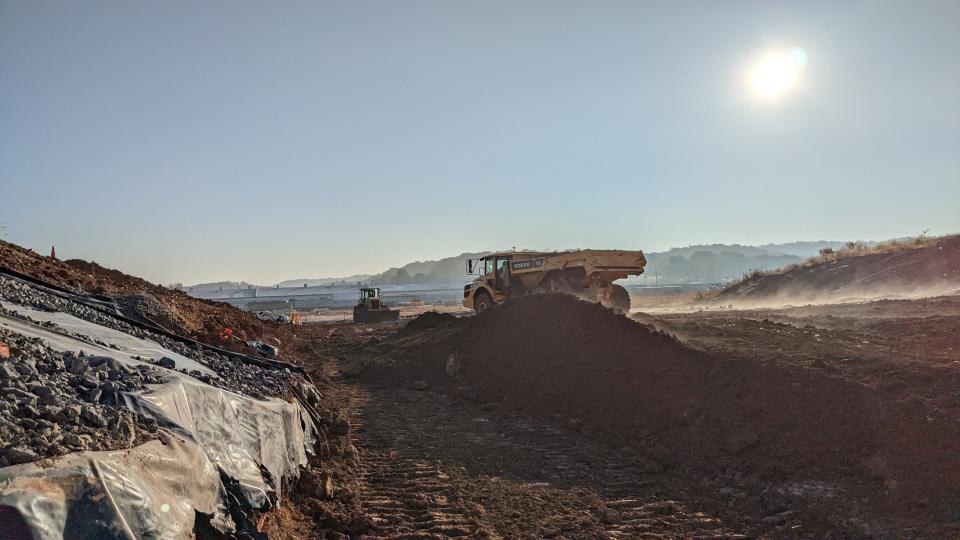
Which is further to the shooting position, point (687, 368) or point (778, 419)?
point (687, 368)

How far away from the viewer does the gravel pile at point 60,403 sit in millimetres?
2799

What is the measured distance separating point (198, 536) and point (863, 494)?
5.83 meters

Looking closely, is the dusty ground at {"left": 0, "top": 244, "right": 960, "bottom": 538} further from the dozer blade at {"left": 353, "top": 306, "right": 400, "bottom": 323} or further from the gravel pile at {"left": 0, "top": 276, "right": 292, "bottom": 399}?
the dozer blade at {"left": 353, "top": 306, "right": 400, "bottom": 323}

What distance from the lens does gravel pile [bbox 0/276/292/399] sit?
20.5ft

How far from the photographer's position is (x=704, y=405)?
8039 mm

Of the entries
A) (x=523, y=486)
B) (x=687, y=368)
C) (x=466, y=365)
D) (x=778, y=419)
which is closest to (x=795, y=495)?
(x=778, y=419)

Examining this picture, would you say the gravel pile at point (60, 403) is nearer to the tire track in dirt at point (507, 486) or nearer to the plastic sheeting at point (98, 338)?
the plastic sheeting at point (98, 338)

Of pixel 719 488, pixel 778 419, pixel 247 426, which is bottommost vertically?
pixel 719 488

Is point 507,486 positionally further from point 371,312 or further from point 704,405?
point 371,312

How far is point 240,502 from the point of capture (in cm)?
378

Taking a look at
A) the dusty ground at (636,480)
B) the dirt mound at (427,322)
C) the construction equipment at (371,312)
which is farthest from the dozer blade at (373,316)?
the dusty ground at (636,480)

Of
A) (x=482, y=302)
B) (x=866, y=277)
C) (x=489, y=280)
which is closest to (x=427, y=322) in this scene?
(x=482, y=302)

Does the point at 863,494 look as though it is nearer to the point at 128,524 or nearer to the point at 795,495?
the point at 795,495

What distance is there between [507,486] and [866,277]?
27.7 m
